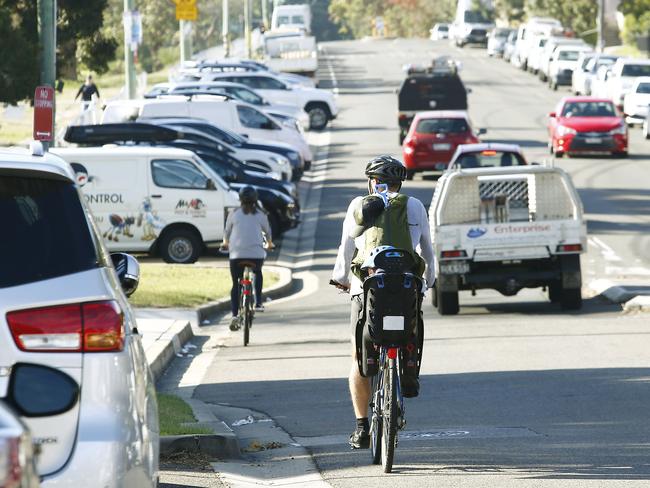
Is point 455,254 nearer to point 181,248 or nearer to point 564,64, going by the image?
point 181,248

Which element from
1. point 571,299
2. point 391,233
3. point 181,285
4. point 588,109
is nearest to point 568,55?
point 588,109

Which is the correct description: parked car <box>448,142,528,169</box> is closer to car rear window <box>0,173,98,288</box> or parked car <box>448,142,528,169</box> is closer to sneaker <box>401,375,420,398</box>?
sneaker <box>401,375,420,398</box>

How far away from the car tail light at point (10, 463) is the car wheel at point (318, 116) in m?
51.1

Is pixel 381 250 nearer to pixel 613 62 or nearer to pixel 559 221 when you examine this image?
pixel 559 221

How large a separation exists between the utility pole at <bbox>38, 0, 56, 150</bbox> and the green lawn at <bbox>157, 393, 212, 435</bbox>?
10244 millimetres

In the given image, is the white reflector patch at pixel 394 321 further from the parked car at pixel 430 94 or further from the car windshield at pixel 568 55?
the car windshield at pixel 568 55

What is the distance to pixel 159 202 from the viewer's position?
2780 centimetres

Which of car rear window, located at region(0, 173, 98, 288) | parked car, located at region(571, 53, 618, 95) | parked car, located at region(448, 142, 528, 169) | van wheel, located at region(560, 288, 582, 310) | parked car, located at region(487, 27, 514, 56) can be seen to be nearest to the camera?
car rear window, located at region(0, 173, 98, 288)

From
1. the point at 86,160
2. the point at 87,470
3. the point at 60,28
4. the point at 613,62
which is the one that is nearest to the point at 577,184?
the point at 60,28

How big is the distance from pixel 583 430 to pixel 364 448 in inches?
69.5

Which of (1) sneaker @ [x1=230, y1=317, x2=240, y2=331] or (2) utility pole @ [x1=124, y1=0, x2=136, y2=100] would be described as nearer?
(1) sneaker @ [x1=230, y1=317, x2=240, y2=331]

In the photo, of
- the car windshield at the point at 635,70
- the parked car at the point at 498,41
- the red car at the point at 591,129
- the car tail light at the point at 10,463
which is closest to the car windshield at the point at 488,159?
the red car at the point at 591,129

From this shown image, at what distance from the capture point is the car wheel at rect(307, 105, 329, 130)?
54688 mm

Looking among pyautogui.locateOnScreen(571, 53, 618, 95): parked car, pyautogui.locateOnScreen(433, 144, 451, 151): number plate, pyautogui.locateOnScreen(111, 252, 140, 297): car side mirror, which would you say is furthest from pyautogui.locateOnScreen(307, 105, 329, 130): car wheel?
pyautogui.locateOnScreen(111, 252, 140, 297): car side mirror
